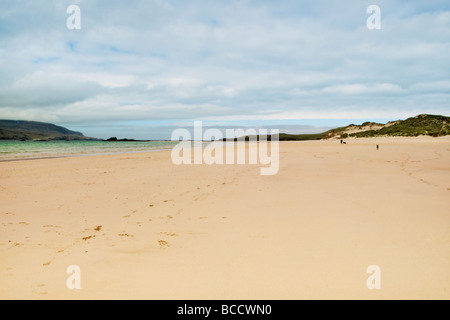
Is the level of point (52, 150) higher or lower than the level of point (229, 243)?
higher

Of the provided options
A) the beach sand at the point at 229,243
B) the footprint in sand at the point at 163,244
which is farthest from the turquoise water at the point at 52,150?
the footprint in sand at the point at 163,244

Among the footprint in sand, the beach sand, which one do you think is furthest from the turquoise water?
the footprint in sand

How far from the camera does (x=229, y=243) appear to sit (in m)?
4.32

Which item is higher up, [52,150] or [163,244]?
[52,150]

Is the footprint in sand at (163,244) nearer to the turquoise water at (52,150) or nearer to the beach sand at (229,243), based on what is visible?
the beach sand at (229,243)

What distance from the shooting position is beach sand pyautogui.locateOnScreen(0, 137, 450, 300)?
10.0 feet

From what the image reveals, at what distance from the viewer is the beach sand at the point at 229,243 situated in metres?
3.06

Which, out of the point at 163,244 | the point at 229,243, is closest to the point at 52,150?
the point at 163,244

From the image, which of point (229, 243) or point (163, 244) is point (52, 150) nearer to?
point (163, 244)

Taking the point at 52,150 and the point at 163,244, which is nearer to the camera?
the point at 163,244

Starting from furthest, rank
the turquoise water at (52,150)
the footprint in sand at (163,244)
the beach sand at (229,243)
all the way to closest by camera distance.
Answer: the turquoise water at (52,150)
the footprint in sand at (163,244)
the beach sand at (229,243)

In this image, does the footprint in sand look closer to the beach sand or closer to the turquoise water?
the beach sand

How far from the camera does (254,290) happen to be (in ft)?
9.85

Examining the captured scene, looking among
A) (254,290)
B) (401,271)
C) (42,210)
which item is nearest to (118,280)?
(254,290)
